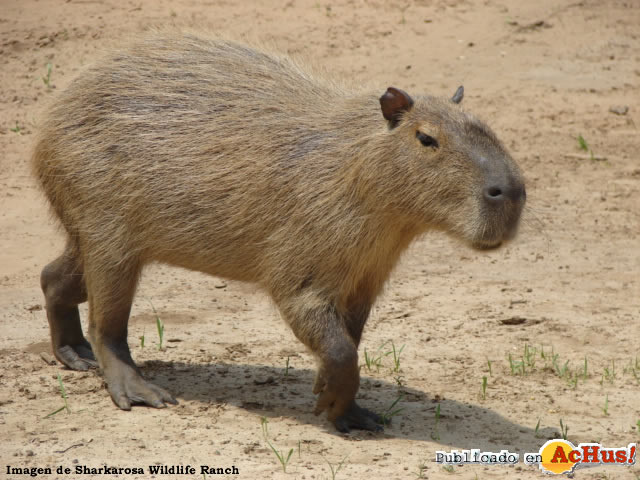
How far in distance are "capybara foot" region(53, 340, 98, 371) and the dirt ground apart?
56mm

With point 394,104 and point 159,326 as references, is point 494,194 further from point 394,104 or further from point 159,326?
point 159,326

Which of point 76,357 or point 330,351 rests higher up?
point 330,351

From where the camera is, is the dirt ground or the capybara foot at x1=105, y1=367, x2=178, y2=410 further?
the capybara foot at x1=105, y1=367, x2=178, y2=410

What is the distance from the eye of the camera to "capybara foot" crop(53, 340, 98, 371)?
5.39 m

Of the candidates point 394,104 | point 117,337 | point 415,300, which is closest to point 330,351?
point 394,104

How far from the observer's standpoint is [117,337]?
5188 mm

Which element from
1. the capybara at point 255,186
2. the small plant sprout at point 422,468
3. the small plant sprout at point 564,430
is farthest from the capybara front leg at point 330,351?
the small plant sprout at point 564,430

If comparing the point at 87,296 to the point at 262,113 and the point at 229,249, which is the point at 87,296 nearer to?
the point at 229,249

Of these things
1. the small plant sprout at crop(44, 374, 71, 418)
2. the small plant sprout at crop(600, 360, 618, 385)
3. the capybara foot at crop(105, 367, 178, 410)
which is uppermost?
the small plant sprout at crop(600, 360, 618, 385)

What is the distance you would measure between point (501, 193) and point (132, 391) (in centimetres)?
Answer: 204

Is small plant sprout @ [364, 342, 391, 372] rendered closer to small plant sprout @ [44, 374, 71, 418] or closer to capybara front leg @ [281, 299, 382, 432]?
capybara front leg @ [281, 299, 382, 432]

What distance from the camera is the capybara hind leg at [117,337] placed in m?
4.95

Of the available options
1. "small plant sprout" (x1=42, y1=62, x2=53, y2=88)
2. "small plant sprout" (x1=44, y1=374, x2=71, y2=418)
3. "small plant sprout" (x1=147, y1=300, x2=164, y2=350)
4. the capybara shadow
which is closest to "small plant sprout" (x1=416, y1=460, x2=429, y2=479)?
the capybara shadow

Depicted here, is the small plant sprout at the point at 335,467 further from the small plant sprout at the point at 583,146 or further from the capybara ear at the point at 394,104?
the small plant sprout at the point at 583,146
